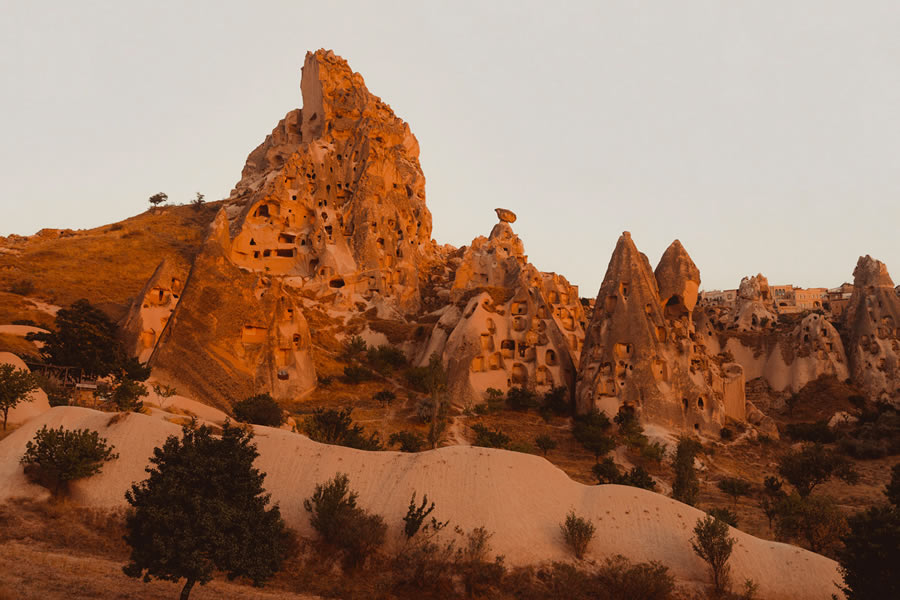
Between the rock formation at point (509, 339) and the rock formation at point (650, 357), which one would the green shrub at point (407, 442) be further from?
the rock formation at point (650, 357)

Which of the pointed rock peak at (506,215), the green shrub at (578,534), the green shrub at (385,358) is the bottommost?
the green shrub at (578,534)

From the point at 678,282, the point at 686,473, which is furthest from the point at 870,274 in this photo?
the point at 686,473

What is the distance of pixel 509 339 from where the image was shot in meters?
50.2

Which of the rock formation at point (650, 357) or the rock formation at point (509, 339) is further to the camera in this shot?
the rock formation at point (509, 339)

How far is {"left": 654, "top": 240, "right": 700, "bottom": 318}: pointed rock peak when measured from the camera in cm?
5025

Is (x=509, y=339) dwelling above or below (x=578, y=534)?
above

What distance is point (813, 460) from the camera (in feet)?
104

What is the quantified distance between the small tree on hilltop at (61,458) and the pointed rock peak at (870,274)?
2523 inches

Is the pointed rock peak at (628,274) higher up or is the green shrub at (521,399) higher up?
the pointed rock peak at (628,274)

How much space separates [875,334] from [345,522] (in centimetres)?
5624

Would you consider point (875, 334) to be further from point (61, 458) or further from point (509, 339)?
point (61, 458)

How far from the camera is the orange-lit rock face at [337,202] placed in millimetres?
69438

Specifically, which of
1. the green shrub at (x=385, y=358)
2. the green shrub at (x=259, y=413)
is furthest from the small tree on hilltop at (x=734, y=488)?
the green shrub at (x=385, y=358)

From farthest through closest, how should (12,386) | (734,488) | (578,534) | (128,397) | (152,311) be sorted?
(152,311) < (734,488) < (128,397) < (12,386) < (578,534)
